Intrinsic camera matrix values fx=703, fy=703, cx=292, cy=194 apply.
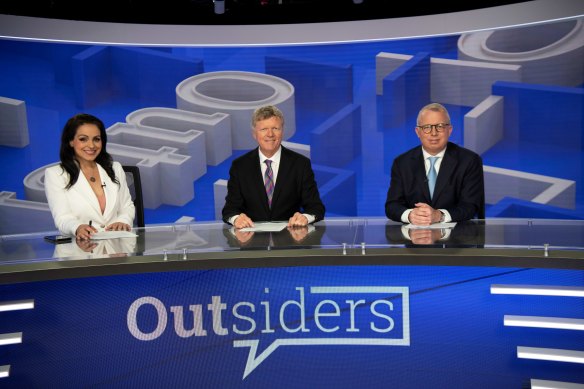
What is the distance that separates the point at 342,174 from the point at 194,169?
1141mm

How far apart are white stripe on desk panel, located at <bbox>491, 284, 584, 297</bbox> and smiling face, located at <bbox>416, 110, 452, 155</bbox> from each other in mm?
847

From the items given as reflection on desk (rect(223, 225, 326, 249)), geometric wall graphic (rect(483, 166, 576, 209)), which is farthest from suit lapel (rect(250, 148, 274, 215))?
geometric wall graphic (rect(483, 166, 576, 209))

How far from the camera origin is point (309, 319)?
2.71 meters

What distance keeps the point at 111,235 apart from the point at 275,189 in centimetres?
85

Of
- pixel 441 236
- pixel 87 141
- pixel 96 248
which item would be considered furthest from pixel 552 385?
pixel 87 141

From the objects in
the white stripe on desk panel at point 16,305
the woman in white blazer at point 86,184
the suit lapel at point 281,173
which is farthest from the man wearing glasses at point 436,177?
the white stripe on desk panel at point 16,305

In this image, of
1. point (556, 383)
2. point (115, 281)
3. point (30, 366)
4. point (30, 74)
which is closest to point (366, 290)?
point (556, 383)

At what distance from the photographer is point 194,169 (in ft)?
17.8

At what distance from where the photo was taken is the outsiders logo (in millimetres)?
2664

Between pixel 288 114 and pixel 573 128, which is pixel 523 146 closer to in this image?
pixel 573 128

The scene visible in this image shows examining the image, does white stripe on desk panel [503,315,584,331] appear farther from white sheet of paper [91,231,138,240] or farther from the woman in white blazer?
the woman in white blazer

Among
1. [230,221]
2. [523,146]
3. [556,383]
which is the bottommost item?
[556,383]

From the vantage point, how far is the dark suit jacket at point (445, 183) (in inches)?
128

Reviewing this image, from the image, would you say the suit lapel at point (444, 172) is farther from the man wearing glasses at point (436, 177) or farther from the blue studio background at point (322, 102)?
the blue studio background at point (322, 102)
